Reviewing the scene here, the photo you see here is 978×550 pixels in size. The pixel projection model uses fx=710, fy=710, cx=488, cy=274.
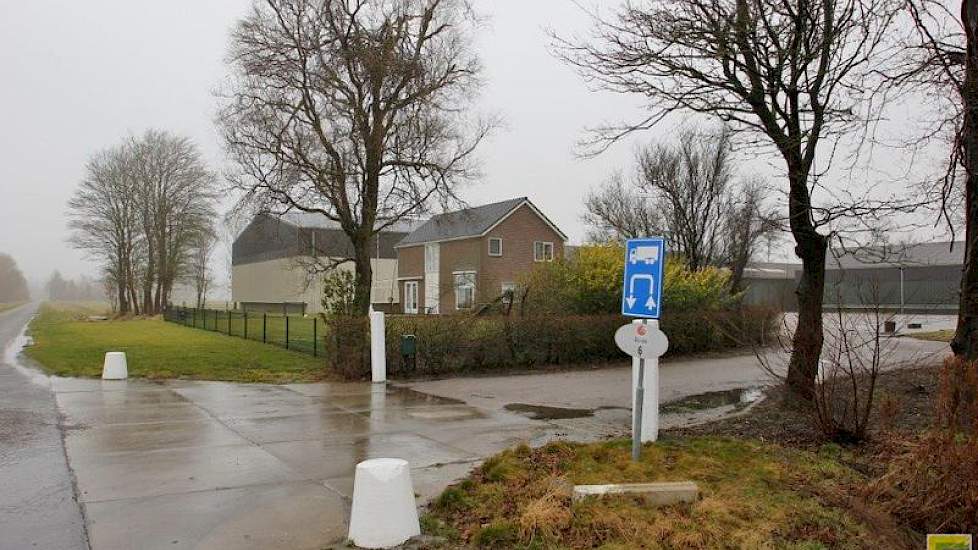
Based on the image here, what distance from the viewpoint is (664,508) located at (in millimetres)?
5164

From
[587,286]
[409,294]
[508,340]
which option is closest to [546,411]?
[508,340]

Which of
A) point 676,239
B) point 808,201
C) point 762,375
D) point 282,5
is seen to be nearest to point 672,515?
point 808,201

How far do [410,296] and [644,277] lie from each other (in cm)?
4236

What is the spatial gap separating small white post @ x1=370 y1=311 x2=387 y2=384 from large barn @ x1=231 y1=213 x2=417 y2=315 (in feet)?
100

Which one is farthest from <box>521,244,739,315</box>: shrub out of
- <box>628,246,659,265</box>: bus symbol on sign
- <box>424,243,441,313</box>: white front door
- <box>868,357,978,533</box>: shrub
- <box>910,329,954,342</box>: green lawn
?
<box>424,243,441,313</box>: white front door

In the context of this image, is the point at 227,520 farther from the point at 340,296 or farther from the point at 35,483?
the point at 340,296

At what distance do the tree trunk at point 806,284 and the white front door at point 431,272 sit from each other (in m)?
35.2

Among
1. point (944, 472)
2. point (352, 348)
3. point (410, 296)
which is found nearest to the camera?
point (944, 472)

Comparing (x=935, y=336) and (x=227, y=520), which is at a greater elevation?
(x=935, y=336)

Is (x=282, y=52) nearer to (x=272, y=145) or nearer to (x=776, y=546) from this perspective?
(x=272, y=145)

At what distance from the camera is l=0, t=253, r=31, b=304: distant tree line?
366 ft

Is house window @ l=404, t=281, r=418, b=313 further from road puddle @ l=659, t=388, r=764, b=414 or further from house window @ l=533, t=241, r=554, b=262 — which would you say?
road puddle @ l=659, t=388, r=764, b=414

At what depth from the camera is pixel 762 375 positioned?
16359 millimetres

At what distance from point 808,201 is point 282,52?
629 inches
